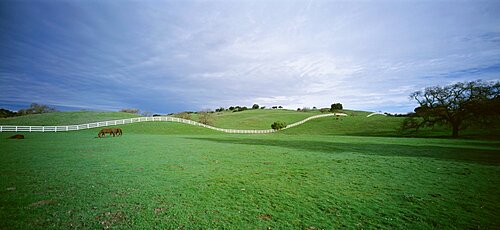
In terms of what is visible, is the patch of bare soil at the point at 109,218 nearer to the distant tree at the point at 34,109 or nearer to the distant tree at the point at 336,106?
the distant tree at the point at 34,109

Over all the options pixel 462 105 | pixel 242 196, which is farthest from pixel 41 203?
pixel 462 105

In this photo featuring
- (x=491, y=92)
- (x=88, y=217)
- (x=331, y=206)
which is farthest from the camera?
(x=491, y=92)

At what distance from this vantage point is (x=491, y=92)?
31.8 m

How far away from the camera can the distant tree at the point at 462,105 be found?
103 ft

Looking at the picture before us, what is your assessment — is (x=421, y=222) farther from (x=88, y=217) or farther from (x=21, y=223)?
(x=21, y=223)

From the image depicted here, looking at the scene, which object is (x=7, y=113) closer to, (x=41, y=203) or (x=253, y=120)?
(x=253, y=120)

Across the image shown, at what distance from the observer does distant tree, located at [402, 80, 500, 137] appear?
31.5 meters

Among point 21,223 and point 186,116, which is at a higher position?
point 186,116

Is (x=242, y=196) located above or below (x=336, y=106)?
below

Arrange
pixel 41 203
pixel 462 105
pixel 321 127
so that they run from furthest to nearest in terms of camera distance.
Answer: pixel 321 127
pixel 462 105
pixel 41 203

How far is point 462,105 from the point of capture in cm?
3353

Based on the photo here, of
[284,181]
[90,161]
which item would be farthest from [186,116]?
[284,181]

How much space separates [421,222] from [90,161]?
1188 centimetres

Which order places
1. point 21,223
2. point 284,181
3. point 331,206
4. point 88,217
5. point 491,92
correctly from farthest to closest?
point 491,92, point 284,181, point 331,206, point 88,217, point 21,223
